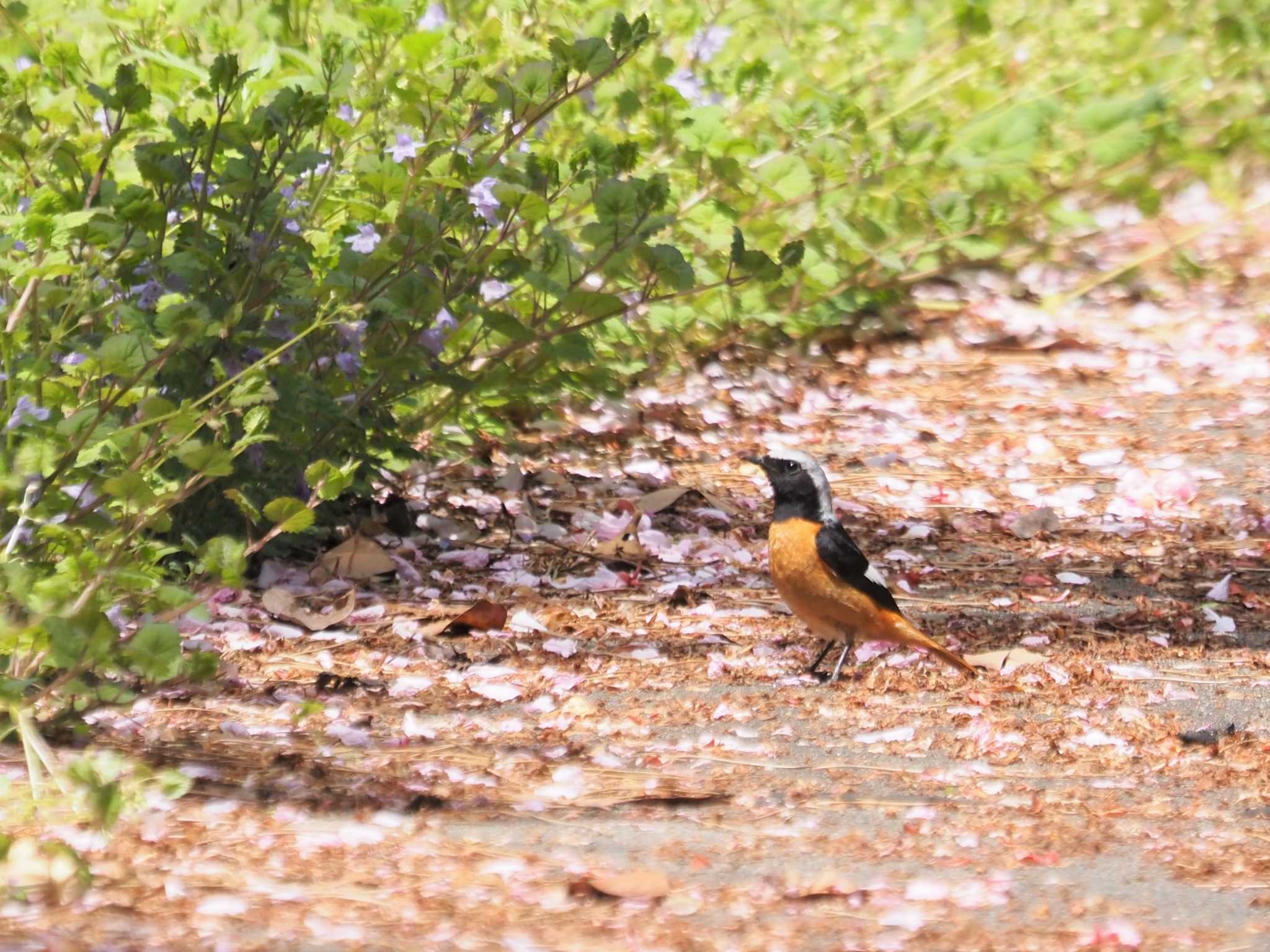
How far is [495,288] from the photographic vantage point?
4.39 meters

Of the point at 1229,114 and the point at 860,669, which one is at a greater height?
the point at 1229,114

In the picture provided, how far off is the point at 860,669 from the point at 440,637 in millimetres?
927

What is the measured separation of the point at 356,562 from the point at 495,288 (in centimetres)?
73

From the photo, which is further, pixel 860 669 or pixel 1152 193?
pixel 1152 193

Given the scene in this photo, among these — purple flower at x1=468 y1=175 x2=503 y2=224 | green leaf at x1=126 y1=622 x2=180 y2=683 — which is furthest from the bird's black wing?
green leaf at x1=126 y1=622 x2=180 y2=683

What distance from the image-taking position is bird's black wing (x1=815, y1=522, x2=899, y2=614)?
3.88 meters

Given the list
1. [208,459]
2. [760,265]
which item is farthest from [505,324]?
[208,459]

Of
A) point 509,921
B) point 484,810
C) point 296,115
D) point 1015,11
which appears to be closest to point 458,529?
point 296,115

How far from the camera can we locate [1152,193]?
6.03m

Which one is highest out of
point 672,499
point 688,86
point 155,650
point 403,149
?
point 688,86

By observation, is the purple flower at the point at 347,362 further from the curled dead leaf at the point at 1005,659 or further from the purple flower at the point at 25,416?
the curled dead leaf at the point at 1005,659

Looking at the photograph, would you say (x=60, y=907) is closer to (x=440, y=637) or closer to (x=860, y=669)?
(x=440, y=637)

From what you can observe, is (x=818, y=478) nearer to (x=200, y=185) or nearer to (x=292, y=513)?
(x=200, y=185)

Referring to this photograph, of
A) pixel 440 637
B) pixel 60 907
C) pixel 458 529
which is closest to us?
pixel 60 907
